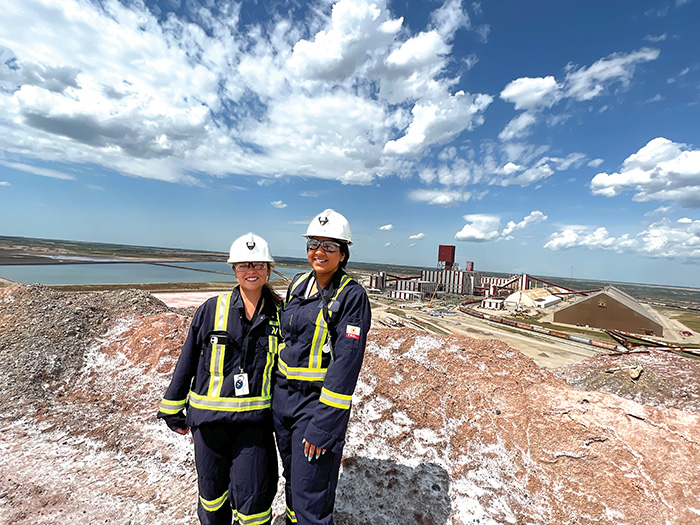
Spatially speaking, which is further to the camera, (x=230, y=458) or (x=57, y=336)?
(x=57, y=336)

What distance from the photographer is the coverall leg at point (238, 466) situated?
2447mm

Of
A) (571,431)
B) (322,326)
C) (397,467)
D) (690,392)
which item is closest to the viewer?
(322,326)

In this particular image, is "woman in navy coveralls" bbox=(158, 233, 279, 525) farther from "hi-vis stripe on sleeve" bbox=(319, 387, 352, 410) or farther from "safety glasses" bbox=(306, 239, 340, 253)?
"hi-vis stripe on sleeve" bbox=(319, 387, 352, 410)

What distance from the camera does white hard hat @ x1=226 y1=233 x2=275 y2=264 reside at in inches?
101

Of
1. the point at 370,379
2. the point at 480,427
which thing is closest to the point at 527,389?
the point at 480,427

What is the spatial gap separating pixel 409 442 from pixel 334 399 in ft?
10.9

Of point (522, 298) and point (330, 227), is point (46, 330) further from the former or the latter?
point (522, 298)

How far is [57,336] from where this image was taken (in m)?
7.03

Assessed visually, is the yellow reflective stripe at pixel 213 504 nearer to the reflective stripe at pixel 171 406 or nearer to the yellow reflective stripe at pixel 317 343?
the reflective stripe at pixel 171 406

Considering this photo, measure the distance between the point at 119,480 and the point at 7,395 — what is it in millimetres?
3491

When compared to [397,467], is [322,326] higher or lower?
higher

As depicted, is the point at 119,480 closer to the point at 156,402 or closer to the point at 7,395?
the point at 156,402

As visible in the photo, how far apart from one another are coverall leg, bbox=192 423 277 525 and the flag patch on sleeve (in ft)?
3.60

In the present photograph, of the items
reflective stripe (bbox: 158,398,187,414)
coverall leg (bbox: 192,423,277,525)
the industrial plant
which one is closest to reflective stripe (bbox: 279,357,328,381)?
coverall leg (bbox: 192,423,277,525)
